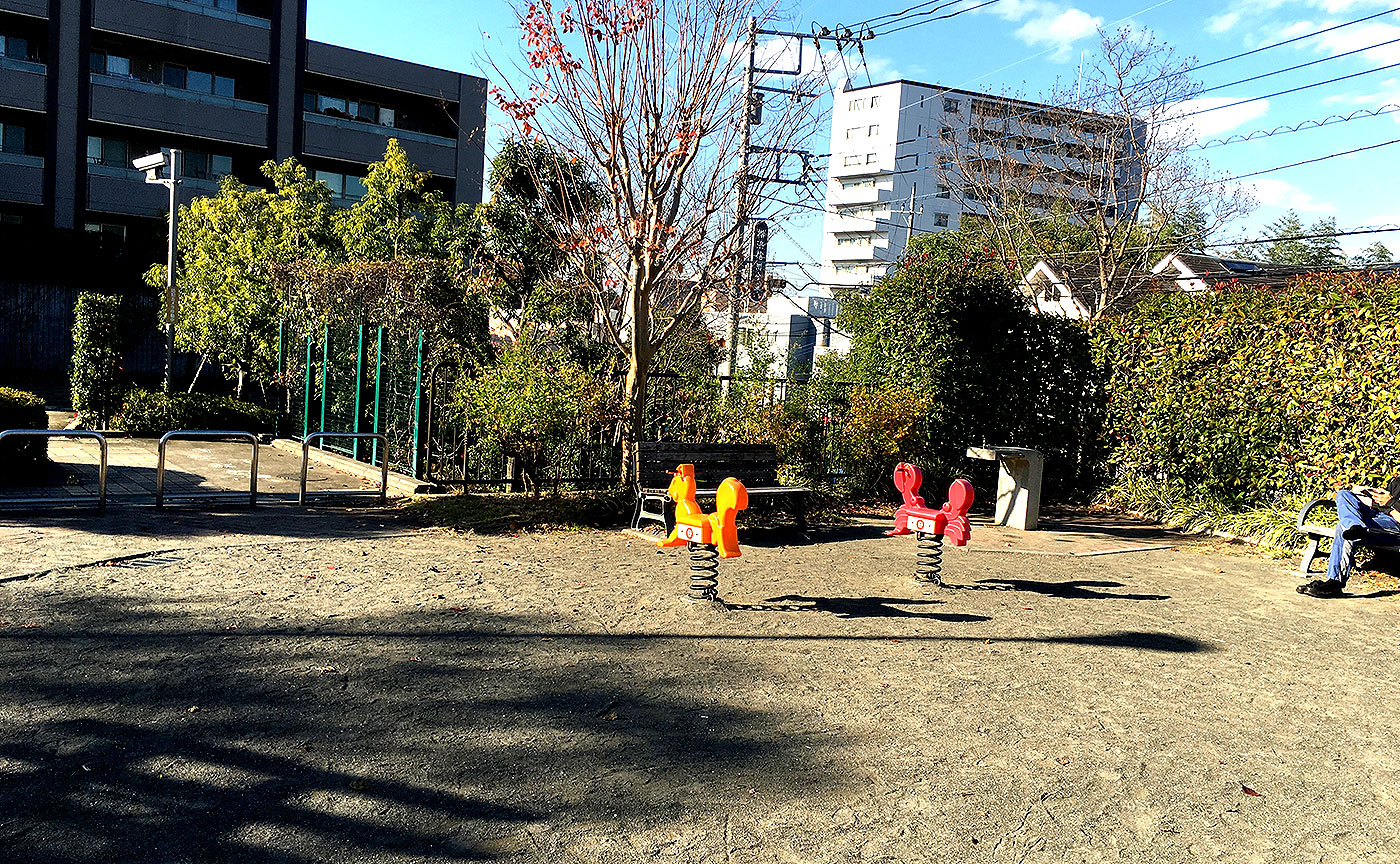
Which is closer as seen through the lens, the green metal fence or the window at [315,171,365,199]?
the green metal fence

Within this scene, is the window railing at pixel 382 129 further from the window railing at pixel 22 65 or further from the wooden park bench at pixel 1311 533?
the wooden park bench at pixel 1311 533

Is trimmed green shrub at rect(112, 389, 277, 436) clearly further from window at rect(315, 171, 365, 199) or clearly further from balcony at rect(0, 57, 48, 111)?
window at rect(315, 171, 365, 199)

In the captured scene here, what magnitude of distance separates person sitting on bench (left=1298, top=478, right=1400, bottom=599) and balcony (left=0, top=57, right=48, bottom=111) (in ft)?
128

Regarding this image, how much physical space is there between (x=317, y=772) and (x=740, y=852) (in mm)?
1761

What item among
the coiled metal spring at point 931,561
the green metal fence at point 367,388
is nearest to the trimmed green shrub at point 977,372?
the coiled metal spring at point 931,561

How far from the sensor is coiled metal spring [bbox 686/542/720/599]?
727 centimetres

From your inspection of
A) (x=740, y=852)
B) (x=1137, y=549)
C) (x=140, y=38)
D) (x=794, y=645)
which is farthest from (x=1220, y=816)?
(x=140, y=38)

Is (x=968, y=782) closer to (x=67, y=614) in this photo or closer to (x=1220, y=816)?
(x=1220, y=816)

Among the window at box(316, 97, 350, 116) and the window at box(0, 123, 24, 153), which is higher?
the window at box(316, 97, 350, 116)

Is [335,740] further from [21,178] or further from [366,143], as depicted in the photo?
[366,143]

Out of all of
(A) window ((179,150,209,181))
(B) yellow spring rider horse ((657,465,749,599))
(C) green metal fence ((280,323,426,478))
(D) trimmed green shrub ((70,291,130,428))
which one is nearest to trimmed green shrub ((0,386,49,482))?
(C) green metal fence ((280,323,426,478))

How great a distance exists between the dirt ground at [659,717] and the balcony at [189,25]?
108 ft

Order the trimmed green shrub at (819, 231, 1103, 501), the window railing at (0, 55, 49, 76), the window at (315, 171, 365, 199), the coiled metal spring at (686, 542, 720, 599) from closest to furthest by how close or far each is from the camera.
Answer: the coiled metal spring at (686, 542, 720, 599)
the trimmed green shrub at (819, 231, 1103, 501)
the window railing at (0, 55, 49, 76)
the window at (315, 171, 365, 199)

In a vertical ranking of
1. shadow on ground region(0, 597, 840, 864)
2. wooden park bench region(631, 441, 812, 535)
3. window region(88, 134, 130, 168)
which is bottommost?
shadow on ground region(0, 597, 840, 864)
